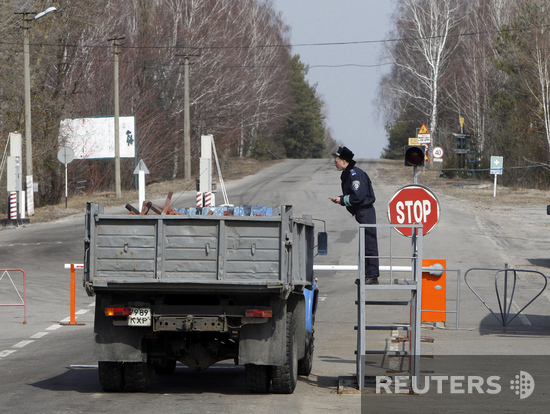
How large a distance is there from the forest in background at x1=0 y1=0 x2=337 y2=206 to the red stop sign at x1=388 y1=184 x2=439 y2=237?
89.4 feet

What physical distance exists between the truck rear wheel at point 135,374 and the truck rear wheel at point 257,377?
105 centimetres

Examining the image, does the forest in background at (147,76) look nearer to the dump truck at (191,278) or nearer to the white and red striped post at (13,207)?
the white and red striped post at (13,207)

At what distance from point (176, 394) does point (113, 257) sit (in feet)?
5.51

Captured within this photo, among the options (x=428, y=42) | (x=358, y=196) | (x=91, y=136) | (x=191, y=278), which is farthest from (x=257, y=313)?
(x=428, y=42)

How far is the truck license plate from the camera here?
25.0 feet

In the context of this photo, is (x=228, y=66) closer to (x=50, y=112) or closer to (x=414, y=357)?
(x=50, y=112)

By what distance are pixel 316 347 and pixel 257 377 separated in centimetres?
368

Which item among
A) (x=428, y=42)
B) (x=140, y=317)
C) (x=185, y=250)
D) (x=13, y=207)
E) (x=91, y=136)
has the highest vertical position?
(x=428, y=42)

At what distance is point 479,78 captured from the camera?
6031 cm

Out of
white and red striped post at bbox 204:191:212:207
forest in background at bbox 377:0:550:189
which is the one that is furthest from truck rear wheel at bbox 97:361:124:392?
forest in background at bbox 377:0:550:189

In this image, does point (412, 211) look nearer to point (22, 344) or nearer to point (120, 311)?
point (120, 311)

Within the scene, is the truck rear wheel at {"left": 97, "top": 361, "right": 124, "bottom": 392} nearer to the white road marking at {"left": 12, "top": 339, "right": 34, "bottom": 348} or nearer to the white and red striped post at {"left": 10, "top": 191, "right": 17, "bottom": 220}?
the white road marking at {"left": 12, "top": 339, "right": 34, "bottom": 348}

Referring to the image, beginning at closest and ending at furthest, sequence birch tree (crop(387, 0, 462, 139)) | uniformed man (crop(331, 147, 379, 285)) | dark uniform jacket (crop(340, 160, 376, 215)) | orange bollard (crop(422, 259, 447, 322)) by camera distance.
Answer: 1. uniformed man (crop(331, 147, 379, 285))
2. dark uniform jacket (crop(340, 160, 376, 215))
3. orange bollard (crop(422, 259, 447, 322))
4. birch tree (crop(387, 0, 462, 139))

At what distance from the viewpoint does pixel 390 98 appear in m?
73.2
